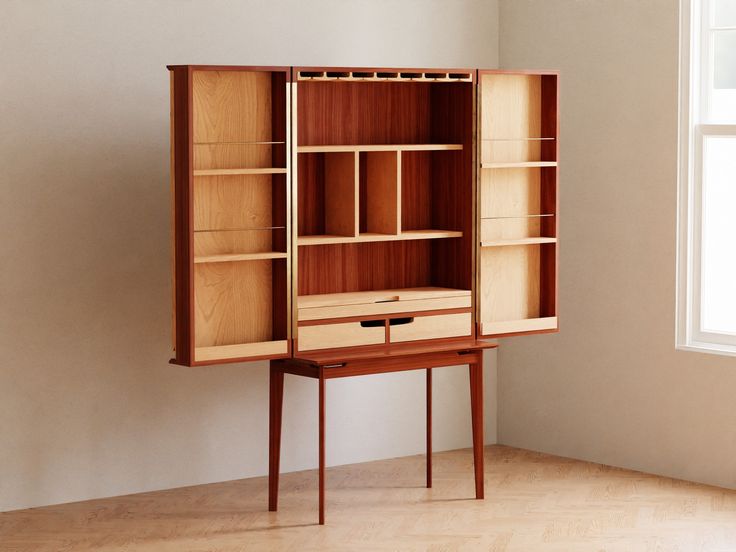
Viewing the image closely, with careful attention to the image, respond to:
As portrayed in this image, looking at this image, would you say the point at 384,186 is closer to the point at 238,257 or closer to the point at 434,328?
the point at 434,328

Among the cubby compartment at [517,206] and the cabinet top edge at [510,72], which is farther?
the cubby compartment at [517,206]

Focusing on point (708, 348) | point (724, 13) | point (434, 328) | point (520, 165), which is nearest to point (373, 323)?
point (434, 328)

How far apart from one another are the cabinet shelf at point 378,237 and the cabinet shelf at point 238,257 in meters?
0.17

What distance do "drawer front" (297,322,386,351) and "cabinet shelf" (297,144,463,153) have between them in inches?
30.4

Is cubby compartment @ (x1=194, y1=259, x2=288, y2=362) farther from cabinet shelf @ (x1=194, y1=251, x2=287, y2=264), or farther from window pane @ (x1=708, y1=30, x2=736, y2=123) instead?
window pane @ (x1=708, y1=30, x2=736, y2=123)

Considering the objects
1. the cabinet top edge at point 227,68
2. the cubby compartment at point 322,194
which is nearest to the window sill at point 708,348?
the cubby compartment at point 322,194

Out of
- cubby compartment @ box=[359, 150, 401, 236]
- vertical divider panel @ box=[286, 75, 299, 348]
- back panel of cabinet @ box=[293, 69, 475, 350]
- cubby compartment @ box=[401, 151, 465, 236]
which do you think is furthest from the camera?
cubby compartment @ box=[401, 151, 465, 236]

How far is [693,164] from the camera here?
20.0ft

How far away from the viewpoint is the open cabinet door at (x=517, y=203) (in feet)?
18.6

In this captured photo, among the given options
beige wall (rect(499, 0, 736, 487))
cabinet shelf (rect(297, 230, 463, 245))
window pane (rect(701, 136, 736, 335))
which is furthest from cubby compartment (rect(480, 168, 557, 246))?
window pane (rect(701, 136, 736, 335))

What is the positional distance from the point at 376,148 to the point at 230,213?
79 centimetres

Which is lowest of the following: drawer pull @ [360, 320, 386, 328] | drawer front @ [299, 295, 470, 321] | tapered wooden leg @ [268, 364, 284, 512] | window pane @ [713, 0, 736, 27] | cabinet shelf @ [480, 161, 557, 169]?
tapered wooden leg @ [268, 364, 284, 512]

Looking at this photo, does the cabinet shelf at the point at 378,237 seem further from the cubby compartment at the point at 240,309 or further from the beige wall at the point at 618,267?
the beige wall at the point at 618,267

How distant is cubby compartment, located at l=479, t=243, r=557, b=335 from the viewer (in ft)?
18.8
